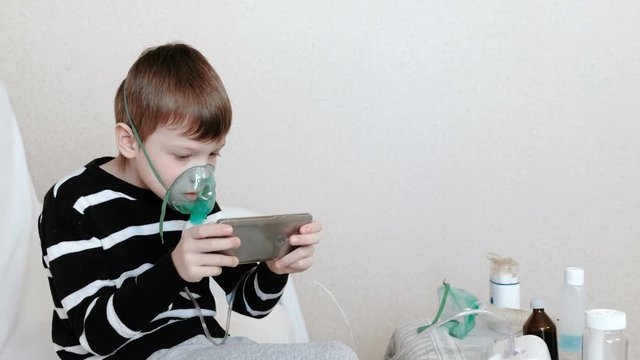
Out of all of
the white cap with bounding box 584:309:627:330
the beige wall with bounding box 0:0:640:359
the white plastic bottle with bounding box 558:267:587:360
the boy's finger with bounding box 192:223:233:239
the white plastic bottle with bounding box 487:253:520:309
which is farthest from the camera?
the beige wall with bounding box 0:0:640:359

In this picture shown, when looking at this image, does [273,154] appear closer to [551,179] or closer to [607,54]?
[551,179]

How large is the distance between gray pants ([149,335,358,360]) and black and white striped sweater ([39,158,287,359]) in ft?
0.21

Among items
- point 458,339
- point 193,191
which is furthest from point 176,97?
point 458,339

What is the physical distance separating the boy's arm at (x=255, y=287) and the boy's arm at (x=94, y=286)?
21cm

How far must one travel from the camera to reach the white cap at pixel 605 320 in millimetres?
1204

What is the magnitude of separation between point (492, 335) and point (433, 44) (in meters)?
0.84

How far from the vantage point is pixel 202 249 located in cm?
111

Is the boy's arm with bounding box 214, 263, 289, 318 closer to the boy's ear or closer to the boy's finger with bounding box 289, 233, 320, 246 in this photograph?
the boy's finger with bounding box 289, 233, 320, 246

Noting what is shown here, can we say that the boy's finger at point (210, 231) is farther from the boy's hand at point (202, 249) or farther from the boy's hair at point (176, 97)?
the boy's hair at point (176, 97)

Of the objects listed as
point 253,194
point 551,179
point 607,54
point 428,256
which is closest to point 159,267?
point 253,194

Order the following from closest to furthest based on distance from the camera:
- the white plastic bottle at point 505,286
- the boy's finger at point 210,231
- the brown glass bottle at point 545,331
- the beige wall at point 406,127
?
the boy's finger at point 210,231 → the brown glass bottle at point 545,331 → the white plastic bottle at point 505,286 → the beige wall at point 406,127

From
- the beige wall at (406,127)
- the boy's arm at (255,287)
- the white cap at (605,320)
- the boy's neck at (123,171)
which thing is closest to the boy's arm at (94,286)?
the boy's neck at (123,171)

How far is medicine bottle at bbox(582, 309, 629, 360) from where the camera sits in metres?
1.21

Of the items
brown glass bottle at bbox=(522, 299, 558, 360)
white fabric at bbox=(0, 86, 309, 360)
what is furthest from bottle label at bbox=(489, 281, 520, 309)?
white fabric at bbox=(0, 86, 309, 360)
